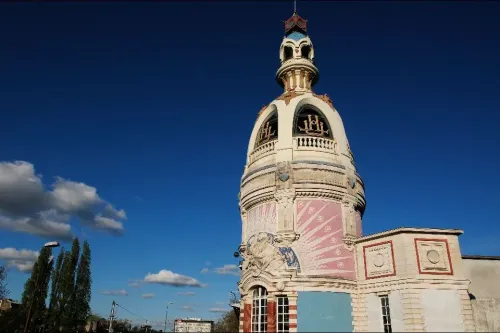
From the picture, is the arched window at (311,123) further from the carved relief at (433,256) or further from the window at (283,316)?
the window at (283,316)

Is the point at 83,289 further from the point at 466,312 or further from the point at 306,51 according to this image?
the point at 466,312

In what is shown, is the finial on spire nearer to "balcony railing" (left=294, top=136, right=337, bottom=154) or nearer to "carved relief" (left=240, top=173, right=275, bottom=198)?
"balcony railing" (left=294, top=136, right=337, bottom=154)

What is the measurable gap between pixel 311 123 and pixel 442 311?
1489 cm

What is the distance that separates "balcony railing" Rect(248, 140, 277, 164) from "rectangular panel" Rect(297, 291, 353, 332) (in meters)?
10.4

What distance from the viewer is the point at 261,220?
26.2 m

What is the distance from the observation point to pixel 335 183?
84.0 ft

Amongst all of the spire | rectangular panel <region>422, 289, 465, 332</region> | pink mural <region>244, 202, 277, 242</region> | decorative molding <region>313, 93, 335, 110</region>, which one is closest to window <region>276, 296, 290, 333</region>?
pink mural <region>244, 202, 277, 242</region>

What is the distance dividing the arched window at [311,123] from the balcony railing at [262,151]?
1990mm

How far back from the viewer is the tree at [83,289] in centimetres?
4338

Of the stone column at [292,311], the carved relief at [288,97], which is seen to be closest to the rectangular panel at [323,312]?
the stone column at [292,311]

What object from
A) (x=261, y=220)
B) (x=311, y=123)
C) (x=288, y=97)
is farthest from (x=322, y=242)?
(x=288, y=97)

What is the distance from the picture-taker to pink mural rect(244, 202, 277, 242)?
83.2ft

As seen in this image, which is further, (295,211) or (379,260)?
(295,211)

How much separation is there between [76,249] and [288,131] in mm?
33686
